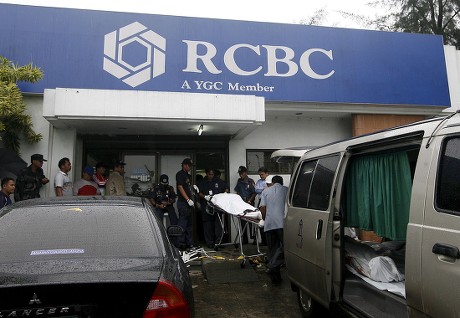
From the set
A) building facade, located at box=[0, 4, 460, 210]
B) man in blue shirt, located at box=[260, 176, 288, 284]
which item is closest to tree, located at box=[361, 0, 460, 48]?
building facade, located at box=[0, 4, 460, 210]

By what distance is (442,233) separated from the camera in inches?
88.8

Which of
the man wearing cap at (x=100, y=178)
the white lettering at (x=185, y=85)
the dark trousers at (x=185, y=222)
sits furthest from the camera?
the white lettering at (x=185, y=85)

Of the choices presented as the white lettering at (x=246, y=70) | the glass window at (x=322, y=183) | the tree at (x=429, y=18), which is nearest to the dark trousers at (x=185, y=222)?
the white lettering at (x=246, y=70)

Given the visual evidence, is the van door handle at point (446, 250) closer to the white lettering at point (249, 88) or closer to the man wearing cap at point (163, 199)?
the man wearing cap at point (163, 199)

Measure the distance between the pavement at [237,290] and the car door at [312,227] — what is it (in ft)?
2.26

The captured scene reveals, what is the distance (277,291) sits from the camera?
551cm

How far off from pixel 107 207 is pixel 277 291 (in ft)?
11.0

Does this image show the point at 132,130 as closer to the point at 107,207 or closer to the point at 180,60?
the point at 180,60

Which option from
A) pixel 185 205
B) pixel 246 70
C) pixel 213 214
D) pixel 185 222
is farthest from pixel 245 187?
pixel 246 70

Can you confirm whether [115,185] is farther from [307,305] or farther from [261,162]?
[307,305]

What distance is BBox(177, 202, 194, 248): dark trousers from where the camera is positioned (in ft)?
27.0

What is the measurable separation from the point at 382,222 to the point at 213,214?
529cm

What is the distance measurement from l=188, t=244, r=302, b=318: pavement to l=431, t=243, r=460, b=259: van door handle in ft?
8.97

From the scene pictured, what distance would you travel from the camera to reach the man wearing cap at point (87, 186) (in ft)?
25.2
